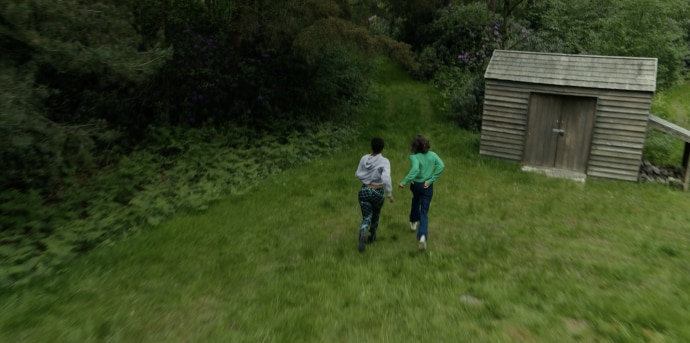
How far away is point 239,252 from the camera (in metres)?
7.18

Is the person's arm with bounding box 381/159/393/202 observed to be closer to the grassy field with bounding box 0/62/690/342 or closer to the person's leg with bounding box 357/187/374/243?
the person's leg with bounding box 357/187/374/243

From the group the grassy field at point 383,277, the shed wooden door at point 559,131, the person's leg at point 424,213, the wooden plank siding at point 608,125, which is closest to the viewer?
the grassy field at point 383,277

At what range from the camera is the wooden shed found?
469 inches

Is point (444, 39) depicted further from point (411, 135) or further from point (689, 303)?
point (689, 303)

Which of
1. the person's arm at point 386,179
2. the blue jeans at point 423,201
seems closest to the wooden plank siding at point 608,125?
the blue jeans at point 423,201

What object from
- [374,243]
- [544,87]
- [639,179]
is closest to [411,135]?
[544,87]

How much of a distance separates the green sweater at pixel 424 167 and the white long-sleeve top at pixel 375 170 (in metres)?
0.43

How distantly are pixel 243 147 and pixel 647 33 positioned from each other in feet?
49.2

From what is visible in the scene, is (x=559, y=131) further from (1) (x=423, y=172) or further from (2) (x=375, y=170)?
(2) (x=375, y=170)

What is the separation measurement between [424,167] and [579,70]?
7.94 metres

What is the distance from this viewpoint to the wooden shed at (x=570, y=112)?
11.9 m

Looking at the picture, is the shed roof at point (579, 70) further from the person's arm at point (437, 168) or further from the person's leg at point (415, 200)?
the person's arm at point (437, 168)

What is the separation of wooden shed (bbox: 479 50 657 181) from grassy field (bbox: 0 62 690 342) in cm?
219

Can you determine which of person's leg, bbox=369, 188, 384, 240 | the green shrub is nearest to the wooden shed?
the green shrub
